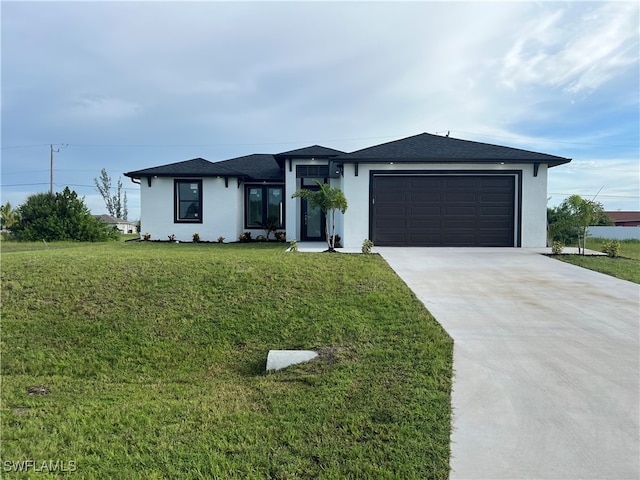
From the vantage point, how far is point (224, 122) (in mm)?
20406

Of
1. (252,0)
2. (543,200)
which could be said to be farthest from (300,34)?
(543,200)

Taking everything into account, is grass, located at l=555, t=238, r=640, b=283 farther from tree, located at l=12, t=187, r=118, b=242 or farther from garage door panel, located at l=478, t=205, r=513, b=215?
tree, located at l=12, t=187, r=118, b=242

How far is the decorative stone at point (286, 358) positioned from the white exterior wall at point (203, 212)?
1183 cm

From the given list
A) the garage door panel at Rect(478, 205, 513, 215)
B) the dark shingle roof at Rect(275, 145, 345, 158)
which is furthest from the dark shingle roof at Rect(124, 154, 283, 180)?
the garage door panel at Rect(478, 205, 513, 215)

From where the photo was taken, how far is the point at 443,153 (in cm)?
1220

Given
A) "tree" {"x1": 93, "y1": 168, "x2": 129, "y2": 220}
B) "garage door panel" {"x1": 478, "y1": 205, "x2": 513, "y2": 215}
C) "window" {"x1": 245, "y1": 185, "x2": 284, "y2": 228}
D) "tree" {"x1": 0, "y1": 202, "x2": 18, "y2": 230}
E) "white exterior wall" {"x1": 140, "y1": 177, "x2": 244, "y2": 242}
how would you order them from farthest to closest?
"tree" {"x1": 93, "y1": 168, "x2": 129, "y2": 220} → "tree" {"x1": 0, "y1": 202, "x2": 18, "y2": 230} → "window" {"x1": 245, "y1": 185, "x2": 284, "y2": 228} → "white exterior wall" {"x1": 140, "y1": 177, "x2": 244, "y2": 242} → "garage door panel" {"x1": 478, "y1": 205, "x2": 513, "y2": 215}

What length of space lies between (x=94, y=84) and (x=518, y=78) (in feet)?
58.0

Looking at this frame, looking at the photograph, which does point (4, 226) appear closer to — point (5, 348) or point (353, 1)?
point (5, 348)

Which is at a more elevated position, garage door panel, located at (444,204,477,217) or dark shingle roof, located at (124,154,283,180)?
dark shingle roof, located at (124,154,283,180)

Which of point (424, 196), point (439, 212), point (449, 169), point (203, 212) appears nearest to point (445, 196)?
point (439, 212)

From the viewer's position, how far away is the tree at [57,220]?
57.6ft

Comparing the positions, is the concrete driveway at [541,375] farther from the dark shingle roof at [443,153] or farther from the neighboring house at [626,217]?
the neighboring house at [626,217]

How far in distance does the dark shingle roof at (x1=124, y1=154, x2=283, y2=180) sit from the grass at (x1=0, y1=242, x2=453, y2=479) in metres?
8.10

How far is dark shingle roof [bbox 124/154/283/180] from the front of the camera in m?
14.8
